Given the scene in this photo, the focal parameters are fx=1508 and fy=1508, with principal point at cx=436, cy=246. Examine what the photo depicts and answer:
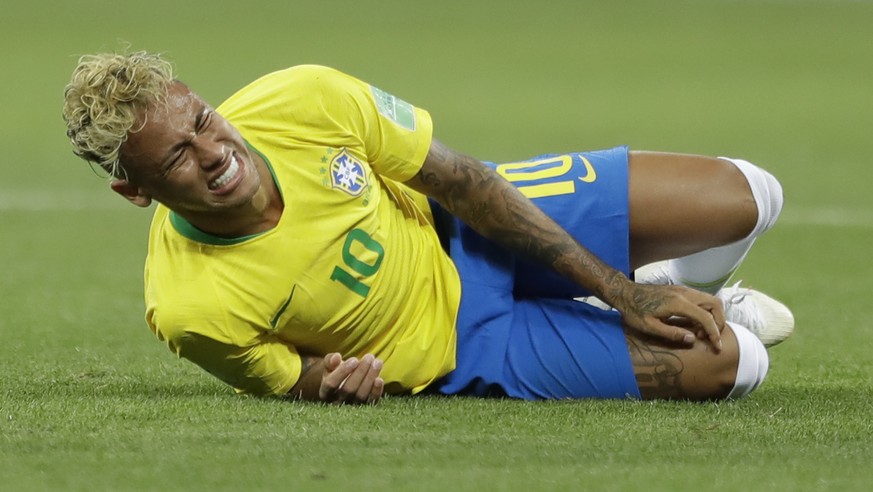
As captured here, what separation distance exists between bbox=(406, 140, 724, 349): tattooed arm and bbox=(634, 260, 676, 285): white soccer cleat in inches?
23.3

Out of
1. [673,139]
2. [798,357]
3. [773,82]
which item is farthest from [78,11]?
[798,357]

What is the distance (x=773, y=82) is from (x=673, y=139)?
4.07 m

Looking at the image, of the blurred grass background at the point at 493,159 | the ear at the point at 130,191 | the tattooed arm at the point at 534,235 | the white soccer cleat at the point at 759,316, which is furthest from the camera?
the white soccer cleat at the point at 759,316

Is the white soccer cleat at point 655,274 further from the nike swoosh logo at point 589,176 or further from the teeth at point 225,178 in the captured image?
the teeth at point 225,178

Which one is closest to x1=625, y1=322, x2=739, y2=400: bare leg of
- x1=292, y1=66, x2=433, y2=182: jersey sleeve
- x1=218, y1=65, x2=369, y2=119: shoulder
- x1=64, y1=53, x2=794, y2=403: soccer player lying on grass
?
x1=64, y1=53, x2=794, y2=403: soccer player lying on grass

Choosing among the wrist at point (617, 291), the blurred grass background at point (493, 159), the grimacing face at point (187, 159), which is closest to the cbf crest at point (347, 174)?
the grimacing face at point (187, 159)

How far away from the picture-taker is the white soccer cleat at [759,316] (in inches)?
183

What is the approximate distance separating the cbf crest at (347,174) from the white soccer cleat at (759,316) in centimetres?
128

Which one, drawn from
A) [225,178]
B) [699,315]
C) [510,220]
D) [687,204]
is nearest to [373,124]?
[510,220]

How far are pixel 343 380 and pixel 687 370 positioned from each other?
0.92m

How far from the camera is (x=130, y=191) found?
12.2 ft

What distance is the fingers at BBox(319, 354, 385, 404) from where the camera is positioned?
3.87m

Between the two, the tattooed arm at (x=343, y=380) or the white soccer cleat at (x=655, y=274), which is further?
the white soccer cleat at (x=655, y=274)

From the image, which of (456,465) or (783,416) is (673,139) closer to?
(783,416)
